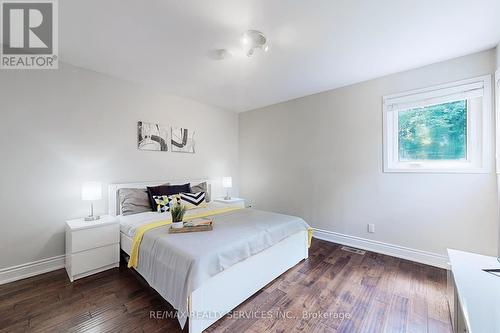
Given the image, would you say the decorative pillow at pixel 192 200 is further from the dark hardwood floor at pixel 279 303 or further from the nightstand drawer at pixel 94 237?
the dark hardwood floor at pixel 279 303

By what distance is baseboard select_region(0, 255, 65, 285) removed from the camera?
6.89 ft

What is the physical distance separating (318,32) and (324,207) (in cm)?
246

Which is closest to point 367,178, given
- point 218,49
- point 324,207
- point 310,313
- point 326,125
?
point 324,207

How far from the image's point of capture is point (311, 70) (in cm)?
266

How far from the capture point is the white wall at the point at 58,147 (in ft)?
7.07

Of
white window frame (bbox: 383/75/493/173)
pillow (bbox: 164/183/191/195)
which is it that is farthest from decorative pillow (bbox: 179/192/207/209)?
white window frame (bbox: 383/75/493/173)

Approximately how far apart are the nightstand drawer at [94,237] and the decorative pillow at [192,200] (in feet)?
2.87

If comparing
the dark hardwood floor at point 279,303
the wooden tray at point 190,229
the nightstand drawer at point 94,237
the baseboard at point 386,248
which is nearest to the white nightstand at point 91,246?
the nightstand drawer at point 94,237

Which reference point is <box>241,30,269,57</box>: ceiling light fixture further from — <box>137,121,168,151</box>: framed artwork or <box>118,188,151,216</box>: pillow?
<box>118,188,151,216</box>: pillow

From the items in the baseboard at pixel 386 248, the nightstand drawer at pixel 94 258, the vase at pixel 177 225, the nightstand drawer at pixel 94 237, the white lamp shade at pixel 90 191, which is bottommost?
the baseboard at pixel 386 248

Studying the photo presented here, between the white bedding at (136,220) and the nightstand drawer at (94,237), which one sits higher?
the white bedding at (136,220)

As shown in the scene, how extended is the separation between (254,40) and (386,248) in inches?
120

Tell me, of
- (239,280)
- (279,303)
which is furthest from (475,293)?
(239,280)

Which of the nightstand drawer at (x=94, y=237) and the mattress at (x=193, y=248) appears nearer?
the mattress at (x=193, y=248)
